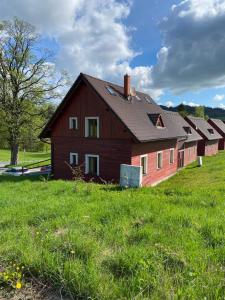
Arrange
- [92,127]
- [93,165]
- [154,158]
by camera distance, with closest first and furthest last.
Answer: [92,127] < [93,165] < [154,158]

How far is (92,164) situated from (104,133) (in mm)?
2435

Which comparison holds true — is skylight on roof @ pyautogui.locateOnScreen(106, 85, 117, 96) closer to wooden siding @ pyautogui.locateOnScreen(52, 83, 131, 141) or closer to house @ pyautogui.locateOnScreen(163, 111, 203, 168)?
wooden siding @ pyautogui.locateOnScreen(52, 83, 131, 141)

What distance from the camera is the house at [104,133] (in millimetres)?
16297


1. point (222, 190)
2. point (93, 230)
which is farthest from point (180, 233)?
point (222, 190)

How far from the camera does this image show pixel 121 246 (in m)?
4.09

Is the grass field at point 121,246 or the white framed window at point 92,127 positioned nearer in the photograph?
the grass field at point 121,246

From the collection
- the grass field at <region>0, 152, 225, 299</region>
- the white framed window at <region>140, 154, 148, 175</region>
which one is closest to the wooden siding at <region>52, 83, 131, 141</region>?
the white framed window at <region>140, 154, 148, 175</region>

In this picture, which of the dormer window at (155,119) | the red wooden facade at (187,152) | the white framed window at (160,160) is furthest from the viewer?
the red wooden facade at (187,152)

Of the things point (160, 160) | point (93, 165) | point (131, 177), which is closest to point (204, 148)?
point (160, 160)

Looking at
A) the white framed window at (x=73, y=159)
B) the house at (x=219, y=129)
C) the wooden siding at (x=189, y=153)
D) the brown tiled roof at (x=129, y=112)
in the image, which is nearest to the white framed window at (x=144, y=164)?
the brown tiled roof at (x=129, y=112)

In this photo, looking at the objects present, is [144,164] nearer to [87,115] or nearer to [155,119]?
[155,119]

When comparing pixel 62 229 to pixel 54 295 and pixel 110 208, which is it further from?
pixel 54 295

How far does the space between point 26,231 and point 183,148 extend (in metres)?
25.6

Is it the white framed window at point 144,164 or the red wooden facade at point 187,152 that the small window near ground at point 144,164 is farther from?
the red wooden facade at point 187,152
